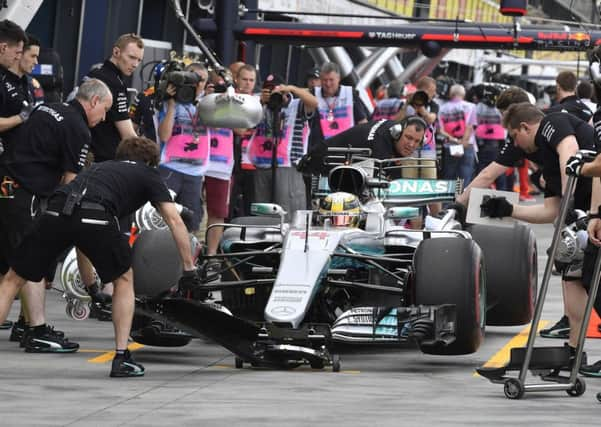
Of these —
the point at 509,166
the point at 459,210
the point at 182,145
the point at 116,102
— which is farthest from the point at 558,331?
the point at 182,145

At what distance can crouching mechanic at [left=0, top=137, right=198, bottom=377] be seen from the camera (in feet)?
28.8

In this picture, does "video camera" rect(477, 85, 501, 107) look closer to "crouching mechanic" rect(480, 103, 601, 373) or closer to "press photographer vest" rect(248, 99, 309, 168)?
"press photographer vest" rect(248, 99, 309, 168)

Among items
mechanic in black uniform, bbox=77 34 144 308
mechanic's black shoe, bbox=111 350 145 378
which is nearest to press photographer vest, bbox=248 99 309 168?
mechanic in black uniform, bbox=77 34 144 308

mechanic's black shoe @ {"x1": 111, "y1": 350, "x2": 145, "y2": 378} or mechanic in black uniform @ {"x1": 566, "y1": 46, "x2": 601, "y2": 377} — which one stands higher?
mechanic in black uniform @ {"x1": 566, "y1": 46, "x2": 601, "y2": 377}

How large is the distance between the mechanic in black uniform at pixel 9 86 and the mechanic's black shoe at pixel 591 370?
3733 mm

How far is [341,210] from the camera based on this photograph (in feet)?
32.7

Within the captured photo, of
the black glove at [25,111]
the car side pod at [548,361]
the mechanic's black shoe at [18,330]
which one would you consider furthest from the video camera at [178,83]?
the car side pod at [548,361]

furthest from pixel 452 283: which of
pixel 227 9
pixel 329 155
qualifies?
pixel 227 9

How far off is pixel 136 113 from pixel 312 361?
16.4 feet

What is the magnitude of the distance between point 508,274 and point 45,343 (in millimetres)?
2906

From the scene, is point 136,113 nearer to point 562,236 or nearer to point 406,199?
point 406,199

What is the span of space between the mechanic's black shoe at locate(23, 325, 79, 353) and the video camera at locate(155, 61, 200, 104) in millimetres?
3967

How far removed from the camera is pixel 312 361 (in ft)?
29.1

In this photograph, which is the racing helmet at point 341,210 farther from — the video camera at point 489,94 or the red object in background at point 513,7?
the video camera at point 489,94
